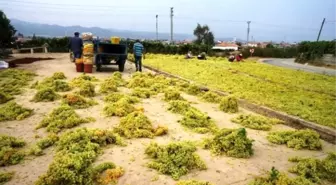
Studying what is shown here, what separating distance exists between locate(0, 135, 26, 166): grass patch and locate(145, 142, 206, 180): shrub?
2.12 m

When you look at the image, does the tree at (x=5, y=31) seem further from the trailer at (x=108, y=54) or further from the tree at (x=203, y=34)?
the tree at (x=203, y=34)

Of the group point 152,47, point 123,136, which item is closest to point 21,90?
point 123,136

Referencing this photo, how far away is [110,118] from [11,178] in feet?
10.2

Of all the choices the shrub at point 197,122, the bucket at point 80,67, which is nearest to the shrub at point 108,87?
the shrub at point 197,122

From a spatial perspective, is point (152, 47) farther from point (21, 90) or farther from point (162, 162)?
point (162, 162)

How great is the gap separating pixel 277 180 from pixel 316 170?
3.02 ft

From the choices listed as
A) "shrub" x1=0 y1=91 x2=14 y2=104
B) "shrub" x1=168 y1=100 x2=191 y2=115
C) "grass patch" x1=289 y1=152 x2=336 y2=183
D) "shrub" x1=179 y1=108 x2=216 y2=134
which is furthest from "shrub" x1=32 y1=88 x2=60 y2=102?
"grass patch" x1=289 y1=152 x2=336 y2=183

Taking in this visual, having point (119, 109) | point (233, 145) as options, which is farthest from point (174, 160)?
point (119, 109)

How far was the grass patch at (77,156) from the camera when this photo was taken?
4168mm

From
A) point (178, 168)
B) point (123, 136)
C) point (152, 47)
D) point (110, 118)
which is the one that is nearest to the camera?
point (178, 168)

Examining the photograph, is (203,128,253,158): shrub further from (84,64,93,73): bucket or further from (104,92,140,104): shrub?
(84,64,93,73): bucket

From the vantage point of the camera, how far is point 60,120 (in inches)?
267

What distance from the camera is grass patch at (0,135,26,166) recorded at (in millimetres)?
4977

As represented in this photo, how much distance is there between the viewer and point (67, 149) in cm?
533
